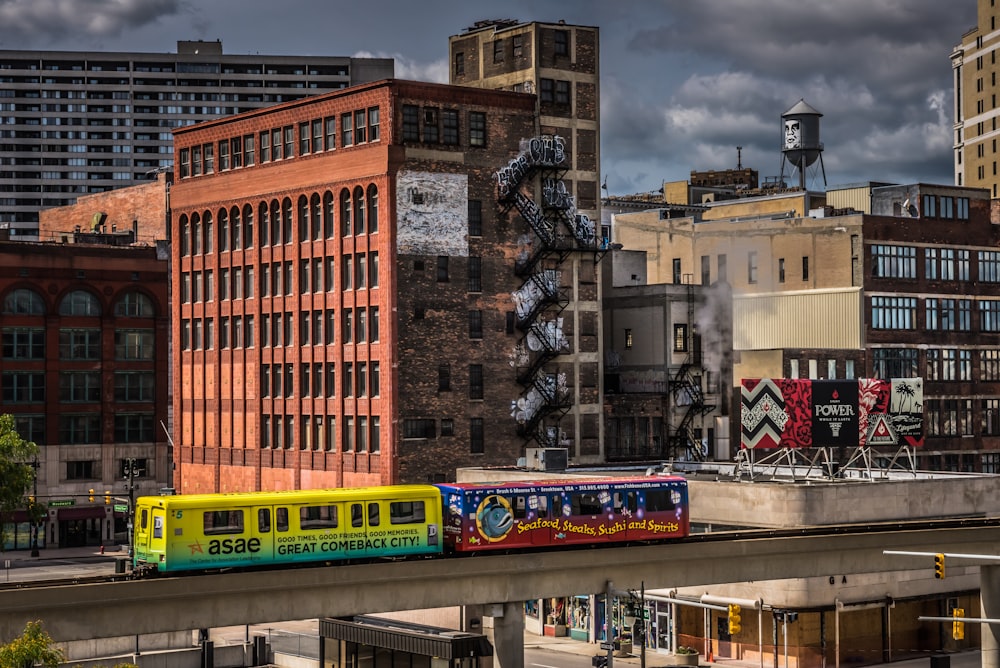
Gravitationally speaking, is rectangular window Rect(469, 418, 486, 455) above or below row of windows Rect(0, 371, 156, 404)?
below

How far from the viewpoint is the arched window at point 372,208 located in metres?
99.9

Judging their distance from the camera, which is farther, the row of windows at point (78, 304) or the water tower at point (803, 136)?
the water tower at point (803, 136)

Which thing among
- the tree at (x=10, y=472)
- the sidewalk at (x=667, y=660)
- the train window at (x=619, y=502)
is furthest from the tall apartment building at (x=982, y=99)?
the train window at (x=619, y=502)

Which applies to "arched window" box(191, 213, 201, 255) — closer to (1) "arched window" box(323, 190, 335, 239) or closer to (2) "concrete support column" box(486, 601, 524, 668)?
(1) "arched window" box(323, 190, 335, 239)

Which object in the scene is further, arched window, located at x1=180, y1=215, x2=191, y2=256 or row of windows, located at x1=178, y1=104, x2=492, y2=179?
arched window, located at x1=180, y1=215, x2=191, y2=256

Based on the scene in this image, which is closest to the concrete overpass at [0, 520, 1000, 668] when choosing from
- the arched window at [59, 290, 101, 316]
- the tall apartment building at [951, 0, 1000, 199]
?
the arched window at [59, 290, 101, 316]

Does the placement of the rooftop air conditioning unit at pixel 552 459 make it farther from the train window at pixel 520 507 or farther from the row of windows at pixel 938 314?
the row of windows at pixel 938 314

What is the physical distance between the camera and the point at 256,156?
111 meters

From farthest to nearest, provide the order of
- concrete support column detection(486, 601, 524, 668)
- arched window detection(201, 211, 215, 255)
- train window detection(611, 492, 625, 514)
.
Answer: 1. arched window detection(201, 211, 215, 255)
2. train window detection(611, 492, 625, 514)
3. concrete support column detection(486, 601, 524, 668)

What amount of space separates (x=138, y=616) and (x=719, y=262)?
81.2 meters

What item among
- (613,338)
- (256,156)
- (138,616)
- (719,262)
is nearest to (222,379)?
(256,156)

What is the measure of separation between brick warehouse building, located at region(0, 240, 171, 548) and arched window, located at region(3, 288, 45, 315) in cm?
7

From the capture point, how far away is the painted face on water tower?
150 m

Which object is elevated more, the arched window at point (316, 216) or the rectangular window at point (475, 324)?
the arched window at point (316, 216)
